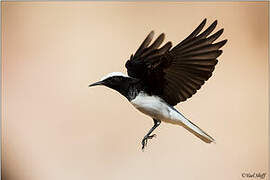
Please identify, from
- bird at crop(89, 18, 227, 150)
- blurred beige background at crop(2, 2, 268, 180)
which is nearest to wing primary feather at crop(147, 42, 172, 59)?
bird at crop(89, 18, 227, 150)

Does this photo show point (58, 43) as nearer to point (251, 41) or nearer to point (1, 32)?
point (1, 32)

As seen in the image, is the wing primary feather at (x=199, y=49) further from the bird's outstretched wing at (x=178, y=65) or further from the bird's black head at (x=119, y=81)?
the bird's black head at (x=119, y=81)

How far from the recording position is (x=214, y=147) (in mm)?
981

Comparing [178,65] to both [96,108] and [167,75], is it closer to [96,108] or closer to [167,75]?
[167,75]

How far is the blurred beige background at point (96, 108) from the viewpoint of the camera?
0.96m

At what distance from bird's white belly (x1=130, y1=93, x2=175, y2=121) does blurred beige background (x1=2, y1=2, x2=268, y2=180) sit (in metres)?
0.18

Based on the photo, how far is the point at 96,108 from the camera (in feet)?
3.15

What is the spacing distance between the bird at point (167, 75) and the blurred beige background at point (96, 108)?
0.19 m

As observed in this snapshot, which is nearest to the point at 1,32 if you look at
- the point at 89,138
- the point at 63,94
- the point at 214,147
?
the point at 63,94

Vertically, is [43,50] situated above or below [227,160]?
above

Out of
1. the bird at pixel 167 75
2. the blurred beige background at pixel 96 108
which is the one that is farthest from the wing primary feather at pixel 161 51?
the blurred beige background at pixel 96 108

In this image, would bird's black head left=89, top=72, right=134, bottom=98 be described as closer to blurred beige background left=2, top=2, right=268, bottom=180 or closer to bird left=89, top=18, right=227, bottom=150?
bird left=89, top=18, right=227, bottom=150

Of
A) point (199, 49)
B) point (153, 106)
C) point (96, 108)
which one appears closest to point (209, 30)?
point (199, 49)

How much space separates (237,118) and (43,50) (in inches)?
19.5
